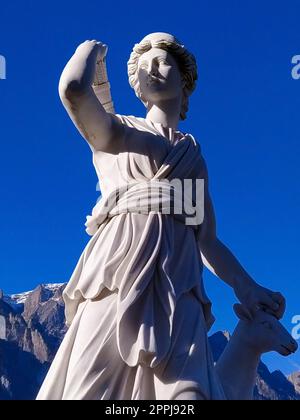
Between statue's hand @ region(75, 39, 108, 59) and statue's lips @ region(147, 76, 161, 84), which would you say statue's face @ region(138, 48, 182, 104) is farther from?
statue's hand @ region(75, 39, 108, 59)

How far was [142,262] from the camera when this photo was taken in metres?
4.80

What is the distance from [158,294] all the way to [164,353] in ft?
1.41

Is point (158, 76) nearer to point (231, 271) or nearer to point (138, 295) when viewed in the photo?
point (231, 271)

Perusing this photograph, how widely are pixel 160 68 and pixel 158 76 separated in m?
0.06

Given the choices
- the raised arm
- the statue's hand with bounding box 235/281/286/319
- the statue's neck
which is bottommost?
the statue's hand with bounding box 235/281/286/319

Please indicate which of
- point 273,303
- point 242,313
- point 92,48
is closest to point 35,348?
point 242,313

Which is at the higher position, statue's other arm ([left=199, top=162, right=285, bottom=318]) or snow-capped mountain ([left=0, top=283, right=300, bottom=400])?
snow-capped mountain ([left=0, top=283, right=300, bottom=400])

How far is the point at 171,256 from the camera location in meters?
4.91

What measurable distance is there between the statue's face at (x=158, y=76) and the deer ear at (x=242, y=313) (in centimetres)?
169

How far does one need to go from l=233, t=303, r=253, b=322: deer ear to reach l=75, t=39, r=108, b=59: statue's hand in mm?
2115

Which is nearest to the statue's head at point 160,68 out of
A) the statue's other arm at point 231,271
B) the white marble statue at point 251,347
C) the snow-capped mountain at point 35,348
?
the statue's other arm at point 231,271

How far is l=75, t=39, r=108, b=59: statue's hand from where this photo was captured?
513 cm

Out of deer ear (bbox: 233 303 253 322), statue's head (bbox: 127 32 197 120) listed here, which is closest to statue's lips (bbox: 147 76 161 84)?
statue's head (bbox: 127 32 197 120)
